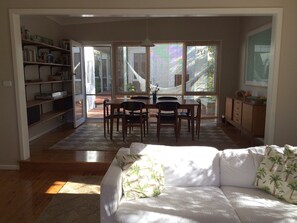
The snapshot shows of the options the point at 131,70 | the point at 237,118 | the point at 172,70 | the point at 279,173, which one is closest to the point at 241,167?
the point at 279,173

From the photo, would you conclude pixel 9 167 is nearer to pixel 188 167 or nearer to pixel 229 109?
pixel 188 167

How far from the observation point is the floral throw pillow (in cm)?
215

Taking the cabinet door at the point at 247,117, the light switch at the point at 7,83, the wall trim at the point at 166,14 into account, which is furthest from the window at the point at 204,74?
the light switch at the point at 7,83

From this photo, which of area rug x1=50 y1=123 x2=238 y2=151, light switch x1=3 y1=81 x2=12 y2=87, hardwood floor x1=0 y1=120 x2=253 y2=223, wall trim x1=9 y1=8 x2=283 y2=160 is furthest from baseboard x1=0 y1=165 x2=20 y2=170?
light switch x1=3 y1=81 x2=12 y2=87

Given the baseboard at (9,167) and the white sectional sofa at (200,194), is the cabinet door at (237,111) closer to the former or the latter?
the white sectional sofa at (200,194)

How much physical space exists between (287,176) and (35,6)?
12.1ft

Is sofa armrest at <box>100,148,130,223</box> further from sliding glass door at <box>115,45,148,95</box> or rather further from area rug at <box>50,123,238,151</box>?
sliding glass door at <box>115,45,148,95</box>

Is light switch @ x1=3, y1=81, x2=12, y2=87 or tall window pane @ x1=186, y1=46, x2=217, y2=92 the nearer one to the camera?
light switch @ x1=3, y1=81, x2=12, y2=87

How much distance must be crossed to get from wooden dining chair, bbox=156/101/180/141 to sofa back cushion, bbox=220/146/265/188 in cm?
238

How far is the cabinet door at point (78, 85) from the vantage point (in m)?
6.27

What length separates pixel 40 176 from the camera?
372 cm

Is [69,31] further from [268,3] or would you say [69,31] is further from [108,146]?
[268,3]

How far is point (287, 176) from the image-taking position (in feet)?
7.20

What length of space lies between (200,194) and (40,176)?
2459 mm
